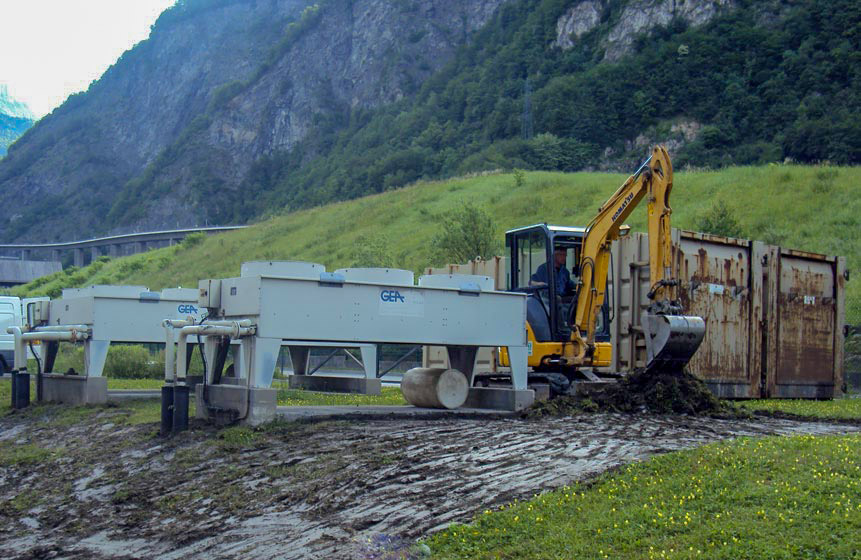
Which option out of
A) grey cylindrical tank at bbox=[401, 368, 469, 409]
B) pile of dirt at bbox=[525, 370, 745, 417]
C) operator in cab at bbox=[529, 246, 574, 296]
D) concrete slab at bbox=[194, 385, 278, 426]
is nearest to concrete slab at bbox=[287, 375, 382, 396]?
grey cylindrical tank at bbox=[401, 368, 469, 409]

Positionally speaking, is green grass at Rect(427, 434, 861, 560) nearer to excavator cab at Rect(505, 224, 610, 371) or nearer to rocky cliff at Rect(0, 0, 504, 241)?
excavator cab at Rect(505, 224, 610, 371)

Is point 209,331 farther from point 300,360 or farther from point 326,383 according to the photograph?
point 300,360

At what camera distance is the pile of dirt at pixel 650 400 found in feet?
44.6

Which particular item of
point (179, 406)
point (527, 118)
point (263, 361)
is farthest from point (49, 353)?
point (527, 118)

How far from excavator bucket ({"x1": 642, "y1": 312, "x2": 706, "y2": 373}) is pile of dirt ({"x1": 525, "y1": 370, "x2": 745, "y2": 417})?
0.50 ft

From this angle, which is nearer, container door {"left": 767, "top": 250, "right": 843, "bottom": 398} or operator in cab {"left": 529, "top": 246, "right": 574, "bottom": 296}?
operator in cab {"left": 529, "top": 246, "right": 574, "bottom": 296}

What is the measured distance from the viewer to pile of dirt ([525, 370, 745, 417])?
13602mm

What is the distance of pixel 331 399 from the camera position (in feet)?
58.0

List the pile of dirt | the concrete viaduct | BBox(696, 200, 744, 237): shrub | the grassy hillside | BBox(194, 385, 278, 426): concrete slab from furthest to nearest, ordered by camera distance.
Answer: the concrete viaduct
the grassy hillside
BBox(696, 200, 744, 237): shrub
the pile of dirt
BBox(194, 385, 278, 426): concrete slab

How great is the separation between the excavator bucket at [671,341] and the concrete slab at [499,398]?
1.93 meters

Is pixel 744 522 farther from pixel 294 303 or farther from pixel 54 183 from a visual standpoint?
pixel 54 183

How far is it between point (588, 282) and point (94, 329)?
866cm

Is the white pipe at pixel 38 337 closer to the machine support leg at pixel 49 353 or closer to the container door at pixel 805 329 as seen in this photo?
the machine support leg at pixel 49 353

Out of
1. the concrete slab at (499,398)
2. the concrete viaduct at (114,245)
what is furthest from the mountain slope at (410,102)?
the concrete slab at (499,398)
